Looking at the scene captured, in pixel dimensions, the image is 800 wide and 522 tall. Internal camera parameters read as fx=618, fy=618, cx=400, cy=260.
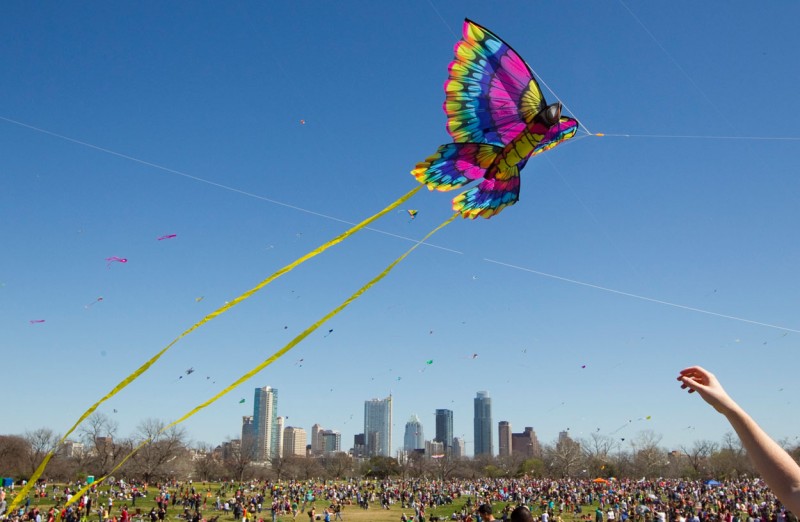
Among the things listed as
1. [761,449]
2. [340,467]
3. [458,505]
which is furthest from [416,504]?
[340,467]

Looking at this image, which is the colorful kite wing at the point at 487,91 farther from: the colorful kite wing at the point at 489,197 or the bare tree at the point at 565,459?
Answer: the bare tree at the point at 565,459

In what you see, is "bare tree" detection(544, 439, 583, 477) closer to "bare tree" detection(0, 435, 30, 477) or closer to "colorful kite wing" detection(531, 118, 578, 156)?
"bare tree" detection(0, 435, 30, 477)

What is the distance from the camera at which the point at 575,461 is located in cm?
8312

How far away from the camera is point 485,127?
643 centimetres

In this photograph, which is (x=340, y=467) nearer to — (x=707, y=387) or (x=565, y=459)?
(x=565, y=459)

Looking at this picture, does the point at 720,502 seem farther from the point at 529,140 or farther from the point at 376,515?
the point at 529,140

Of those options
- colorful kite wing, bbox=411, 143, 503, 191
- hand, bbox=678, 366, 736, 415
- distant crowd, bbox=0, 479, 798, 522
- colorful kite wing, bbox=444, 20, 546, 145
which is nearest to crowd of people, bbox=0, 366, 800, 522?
distant crowd, bbox=0, 479, 798, 522

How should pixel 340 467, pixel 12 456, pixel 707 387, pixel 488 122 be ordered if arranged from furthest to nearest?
pixel 340 467 → pixel 12 456 → pixel 488 122 → pixel 707 387

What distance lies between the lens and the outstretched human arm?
1708 millimetres

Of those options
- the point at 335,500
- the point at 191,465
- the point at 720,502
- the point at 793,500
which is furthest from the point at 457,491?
the point at 793,500

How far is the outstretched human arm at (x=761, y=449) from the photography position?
1.71m

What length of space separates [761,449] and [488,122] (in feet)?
16.4

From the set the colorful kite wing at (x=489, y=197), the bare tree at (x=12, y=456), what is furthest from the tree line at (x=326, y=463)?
the colorful kite wing at (x=489, y=197)

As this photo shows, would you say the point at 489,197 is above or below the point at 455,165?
below
